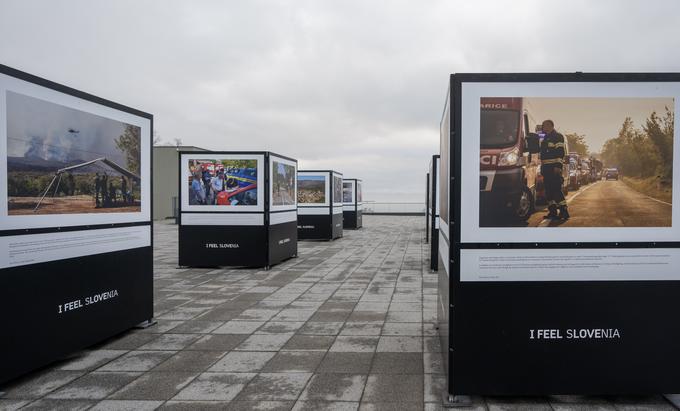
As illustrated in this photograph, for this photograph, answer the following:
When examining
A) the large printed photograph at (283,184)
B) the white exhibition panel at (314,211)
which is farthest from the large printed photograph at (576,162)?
the white exhibition panel at (314,211)

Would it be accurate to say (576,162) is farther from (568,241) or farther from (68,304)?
(68,304)

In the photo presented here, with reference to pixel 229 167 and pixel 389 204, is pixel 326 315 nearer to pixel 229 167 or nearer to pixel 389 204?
pixel 229 167

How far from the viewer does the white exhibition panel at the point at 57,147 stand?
4828 millimetres

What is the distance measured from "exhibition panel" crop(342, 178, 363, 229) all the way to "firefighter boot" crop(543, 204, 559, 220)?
24.1 metres

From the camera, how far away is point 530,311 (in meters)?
4.49

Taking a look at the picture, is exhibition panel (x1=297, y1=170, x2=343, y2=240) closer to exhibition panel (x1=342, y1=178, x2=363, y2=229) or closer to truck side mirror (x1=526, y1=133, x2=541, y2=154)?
exhibition panel (x1=342, y1=178, x2=363, y2=229)

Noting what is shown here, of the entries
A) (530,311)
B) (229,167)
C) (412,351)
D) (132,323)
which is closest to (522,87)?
(530,311)

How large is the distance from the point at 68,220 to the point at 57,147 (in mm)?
765

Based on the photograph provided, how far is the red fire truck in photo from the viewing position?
4.35m

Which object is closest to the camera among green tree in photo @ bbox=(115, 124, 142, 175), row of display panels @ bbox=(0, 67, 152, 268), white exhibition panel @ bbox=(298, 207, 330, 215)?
row of display panels @ bbox=(0, 67, 152, 268)

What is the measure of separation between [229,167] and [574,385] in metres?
9.57

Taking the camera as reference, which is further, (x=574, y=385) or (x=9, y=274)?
(x=9, y=274)

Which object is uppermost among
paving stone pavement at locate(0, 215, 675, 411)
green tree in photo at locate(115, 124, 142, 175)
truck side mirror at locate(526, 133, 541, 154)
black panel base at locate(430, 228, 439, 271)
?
green tree in photo at locate(115, 124, 142, 175)

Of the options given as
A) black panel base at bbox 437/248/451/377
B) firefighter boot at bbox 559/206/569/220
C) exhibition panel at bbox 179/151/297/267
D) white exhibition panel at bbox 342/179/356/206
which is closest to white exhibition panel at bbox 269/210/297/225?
exhibition panel at bbox 179/151/297/267
